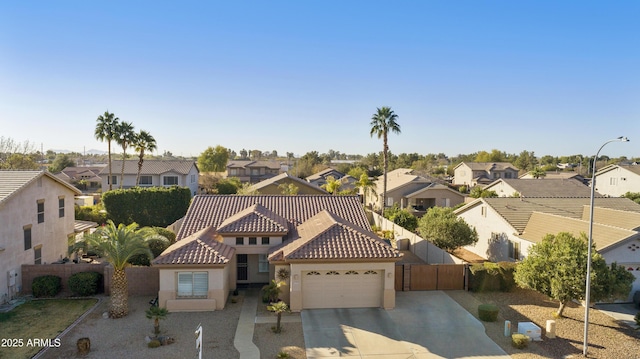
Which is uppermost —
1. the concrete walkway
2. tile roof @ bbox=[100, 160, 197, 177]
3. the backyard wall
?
tile roof @ bbox=[100, 160, 197, 177]

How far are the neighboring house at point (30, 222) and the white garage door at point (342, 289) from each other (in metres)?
→ 15.5

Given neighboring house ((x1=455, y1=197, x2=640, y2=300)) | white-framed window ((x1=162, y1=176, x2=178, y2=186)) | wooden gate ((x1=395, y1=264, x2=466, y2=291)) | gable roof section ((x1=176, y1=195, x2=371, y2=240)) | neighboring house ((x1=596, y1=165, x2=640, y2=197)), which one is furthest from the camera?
white-framed window ((x1=162, y1=176, x2=178, y2=186))

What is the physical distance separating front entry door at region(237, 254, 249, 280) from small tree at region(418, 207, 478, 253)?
1462cm

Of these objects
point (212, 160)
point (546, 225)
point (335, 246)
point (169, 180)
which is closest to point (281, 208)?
point (335, 246)

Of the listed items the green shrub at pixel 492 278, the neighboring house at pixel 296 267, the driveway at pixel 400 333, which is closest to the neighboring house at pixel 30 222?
the neighboring house at pixel 296 267

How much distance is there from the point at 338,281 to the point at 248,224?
6485 millimetres

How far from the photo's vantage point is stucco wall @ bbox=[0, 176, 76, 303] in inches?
826

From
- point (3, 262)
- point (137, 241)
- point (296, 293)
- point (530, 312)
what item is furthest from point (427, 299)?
point (3, 262)

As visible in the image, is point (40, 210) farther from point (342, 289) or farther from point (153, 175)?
point (153, 175)

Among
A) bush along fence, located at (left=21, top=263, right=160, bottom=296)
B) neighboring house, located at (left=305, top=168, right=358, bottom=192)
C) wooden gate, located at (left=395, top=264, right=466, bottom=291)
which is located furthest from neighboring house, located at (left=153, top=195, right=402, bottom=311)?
neighboring house, located at (left=305, top=168, right=358, bottom=192)

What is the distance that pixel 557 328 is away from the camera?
18281mm

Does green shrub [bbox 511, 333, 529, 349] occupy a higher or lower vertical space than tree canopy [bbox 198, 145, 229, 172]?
lower

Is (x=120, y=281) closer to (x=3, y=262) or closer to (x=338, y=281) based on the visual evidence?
(x=3, y=262)

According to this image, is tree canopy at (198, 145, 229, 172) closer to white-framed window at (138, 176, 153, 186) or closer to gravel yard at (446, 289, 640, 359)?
white-framed window at (138, 176, 153, 186)
